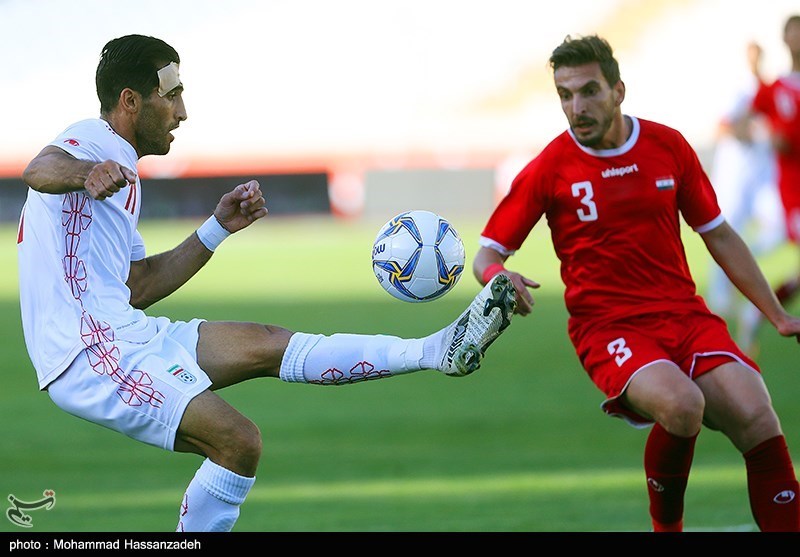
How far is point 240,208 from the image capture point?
5.55 m

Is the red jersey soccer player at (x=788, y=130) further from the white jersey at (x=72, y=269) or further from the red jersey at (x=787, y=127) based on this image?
the white jersey at (x=72, y=269)

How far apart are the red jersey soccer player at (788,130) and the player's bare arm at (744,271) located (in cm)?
497

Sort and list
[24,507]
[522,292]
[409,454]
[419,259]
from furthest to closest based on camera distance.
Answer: [409,454] → [24,507] → [419,259] → [522,292]

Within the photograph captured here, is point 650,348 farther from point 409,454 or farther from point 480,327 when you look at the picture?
point 409,454

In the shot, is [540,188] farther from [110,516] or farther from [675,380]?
[110,516]

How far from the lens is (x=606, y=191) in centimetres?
561

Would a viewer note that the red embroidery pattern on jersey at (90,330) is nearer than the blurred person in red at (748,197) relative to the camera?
Yes

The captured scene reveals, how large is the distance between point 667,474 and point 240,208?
6.89ft

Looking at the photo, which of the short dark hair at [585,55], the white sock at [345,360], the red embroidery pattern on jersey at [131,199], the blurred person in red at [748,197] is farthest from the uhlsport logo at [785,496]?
the blurred person in red at [748,197]

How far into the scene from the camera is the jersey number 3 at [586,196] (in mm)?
5613

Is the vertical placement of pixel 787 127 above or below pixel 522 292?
above

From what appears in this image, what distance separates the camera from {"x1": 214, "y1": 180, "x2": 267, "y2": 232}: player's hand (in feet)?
18.0

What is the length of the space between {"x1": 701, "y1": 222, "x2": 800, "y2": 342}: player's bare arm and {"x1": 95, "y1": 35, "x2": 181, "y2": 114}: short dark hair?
246 cm

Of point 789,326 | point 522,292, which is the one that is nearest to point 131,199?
point 522,292
